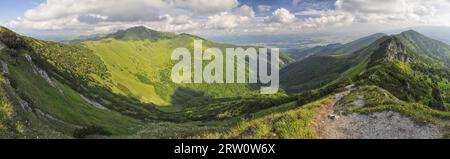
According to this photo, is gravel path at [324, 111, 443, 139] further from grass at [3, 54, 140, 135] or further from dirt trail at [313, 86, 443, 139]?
grass at [3, 54, 140, 135]

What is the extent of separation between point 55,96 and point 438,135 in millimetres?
86346

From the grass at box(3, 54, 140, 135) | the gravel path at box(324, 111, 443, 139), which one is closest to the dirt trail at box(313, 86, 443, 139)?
the gravel path at box(324, 111, 443, 139)

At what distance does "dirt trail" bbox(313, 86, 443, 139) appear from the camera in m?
35.2

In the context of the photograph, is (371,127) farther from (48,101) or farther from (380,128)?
(48,101)

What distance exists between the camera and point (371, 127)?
3803 cm

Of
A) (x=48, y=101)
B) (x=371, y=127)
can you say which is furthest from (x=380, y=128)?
(x=48, y=101)

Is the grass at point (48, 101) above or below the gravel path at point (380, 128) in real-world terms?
below

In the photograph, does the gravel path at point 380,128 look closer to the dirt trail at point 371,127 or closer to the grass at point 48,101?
the dirt trail at point 371,127

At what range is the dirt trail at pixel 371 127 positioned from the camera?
35156 millimetres

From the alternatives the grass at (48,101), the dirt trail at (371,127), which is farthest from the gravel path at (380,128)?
the grass at (48,101)
